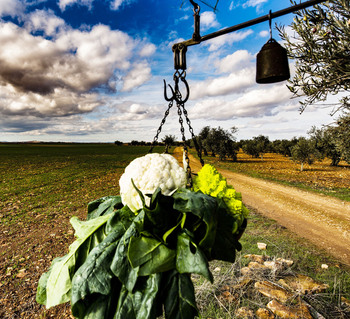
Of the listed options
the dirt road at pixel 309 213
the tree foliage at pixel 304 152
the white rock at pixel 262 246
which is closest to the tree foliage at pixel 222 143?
the tree foliage at pixel 304 152

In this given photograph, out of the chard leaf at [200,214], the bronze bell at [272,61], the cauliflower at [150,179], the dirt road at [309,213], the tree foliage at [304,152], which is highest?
the bronze bell at [272,61]

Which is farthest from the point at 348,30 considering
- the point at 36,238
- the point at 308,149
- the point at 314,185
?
the point at 308,149

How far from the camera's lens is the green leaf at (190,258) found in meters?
1.27

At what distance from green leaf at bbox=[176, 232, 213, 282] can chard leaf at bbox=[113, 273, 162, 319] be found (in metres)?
0.19

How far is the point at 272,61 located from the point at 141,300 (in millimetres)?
3060

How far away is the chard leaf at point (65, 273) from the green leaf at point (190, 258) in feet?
2.47

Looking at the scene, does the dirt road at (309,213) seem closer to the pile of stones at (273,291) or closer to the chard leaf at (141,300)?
the pile of stones at (273,291)

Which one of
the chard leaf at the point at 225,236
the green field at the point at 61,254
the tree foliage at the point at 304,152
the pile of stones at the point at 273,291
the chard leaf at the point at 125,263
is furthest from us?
the tree foliage at the point at 304,152

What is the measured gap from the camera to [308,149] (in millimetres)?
24641

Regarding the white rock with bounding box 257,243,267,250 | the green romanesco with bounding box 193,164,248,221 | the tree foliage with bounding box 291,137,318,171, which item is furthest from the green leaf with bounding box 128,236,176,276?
the tree foliage with bounding box 291,137,318,171

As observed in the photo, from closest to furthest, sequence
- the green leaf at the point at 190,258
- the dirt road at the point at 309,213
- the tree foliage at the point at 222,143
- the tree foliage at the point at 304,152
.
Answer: the green leaf at the point at 190,258
the dirt road at the point at 309,213
the tree foliage at the point at 304,152
the tree foliage at the point at 222,143

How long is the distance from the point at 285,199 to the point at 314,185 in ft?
17.0

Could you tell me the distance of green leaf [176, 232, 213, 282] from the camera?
50.2 inches

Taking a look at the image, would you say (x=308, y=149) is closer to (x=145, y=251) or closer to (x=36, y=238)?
(x=36, y=238)
